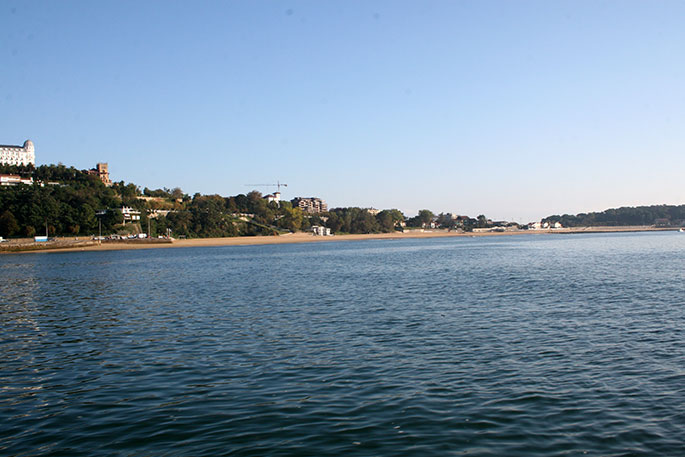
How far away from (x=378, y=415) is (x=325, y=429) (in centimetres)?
129

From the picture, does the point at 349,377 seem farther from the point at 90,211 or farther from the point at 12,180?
the point at 12,180

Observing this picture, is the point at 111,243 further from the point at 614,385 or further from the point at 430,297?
the point at 614,385

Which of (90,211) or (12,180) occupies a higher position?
(12,180)

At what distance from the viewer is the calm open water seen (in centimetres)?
999

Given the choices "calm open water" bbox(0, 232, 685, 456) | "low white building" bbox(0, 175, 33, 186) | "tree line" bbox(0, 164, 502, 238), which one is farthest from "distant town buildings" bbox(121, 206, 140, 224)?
"calm open water" bbox(0, 232, 685, 456)

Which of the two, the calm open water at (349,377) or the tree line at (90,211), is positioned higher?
the tree line at (90,211)

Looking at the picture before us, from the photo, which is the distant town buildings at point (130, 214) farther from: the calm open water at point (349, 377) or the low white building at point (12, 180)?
the calm open water at point (349, 377)

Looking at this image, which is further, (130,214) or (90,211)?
(130,214)

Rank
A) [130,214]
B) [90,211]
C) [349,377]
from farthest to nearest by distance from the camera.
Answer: [130,214], [90,211], [349,377]

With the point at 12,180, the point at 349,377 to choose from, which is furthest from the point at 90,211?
the point at 349,377

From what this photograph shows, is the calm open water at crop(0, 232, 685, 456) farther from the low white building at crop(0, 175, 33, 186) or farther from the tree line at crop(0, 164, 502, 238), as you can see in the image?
the low white building at crop(0, 175, 33, 186)

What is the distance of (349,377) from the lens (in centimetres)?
1400

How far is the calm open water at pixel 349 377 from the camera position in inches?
393

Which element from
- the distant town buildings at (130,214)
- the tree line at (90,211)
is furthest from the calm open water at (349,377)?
the distant town buildings at (130,214)
